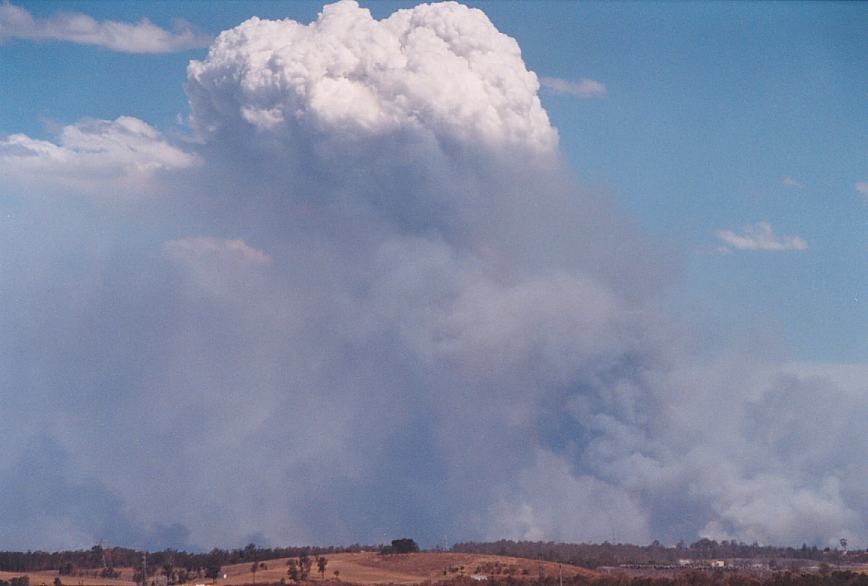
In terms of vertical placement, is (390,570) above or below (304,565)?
below

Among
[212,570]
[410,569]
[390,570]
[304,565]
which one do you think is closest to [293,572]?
[304,565]

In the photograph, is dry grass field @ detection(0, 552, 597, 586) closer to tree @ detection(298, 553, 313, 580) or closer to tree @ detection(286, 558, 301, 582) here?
tree @ detection(298, 553, 313, 580)

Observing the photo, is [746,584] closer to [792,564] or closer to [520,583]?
[520,583]

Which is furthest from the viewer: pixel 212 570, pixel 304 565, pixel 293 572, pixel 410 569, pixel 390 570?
pixel 390 570

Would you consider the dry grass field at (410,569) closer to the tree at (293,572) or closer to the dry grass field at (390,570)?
the dry grass field at (390,570)

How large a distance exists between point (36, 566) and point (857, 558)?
70.7m

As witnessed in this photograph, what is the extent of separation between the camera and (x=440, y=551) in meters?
97.5

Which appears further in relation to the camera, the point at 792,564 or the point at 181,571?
the point at 792,564

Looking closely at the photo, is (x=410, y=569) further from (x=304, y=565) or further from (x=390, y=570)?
(x=304, y=565)

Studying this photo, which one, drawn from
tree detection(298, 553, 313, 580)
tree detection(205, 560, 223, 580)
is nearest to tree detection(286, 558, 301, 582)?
tree detection(298, 553, 313, 580)

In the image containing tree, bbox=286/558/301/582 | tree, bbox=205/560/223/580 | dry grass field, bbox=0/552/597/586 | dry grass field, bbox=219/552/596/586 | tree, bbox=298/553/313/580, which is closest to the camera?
tree, bbox=286/558/301/582

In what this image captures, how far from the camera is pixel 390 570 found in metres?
86.8

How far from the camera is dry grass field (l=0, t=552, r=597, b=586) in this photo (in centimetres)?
8019

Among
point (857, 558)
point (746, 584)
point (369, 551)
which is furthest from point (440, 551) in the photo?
point (857, 558)
